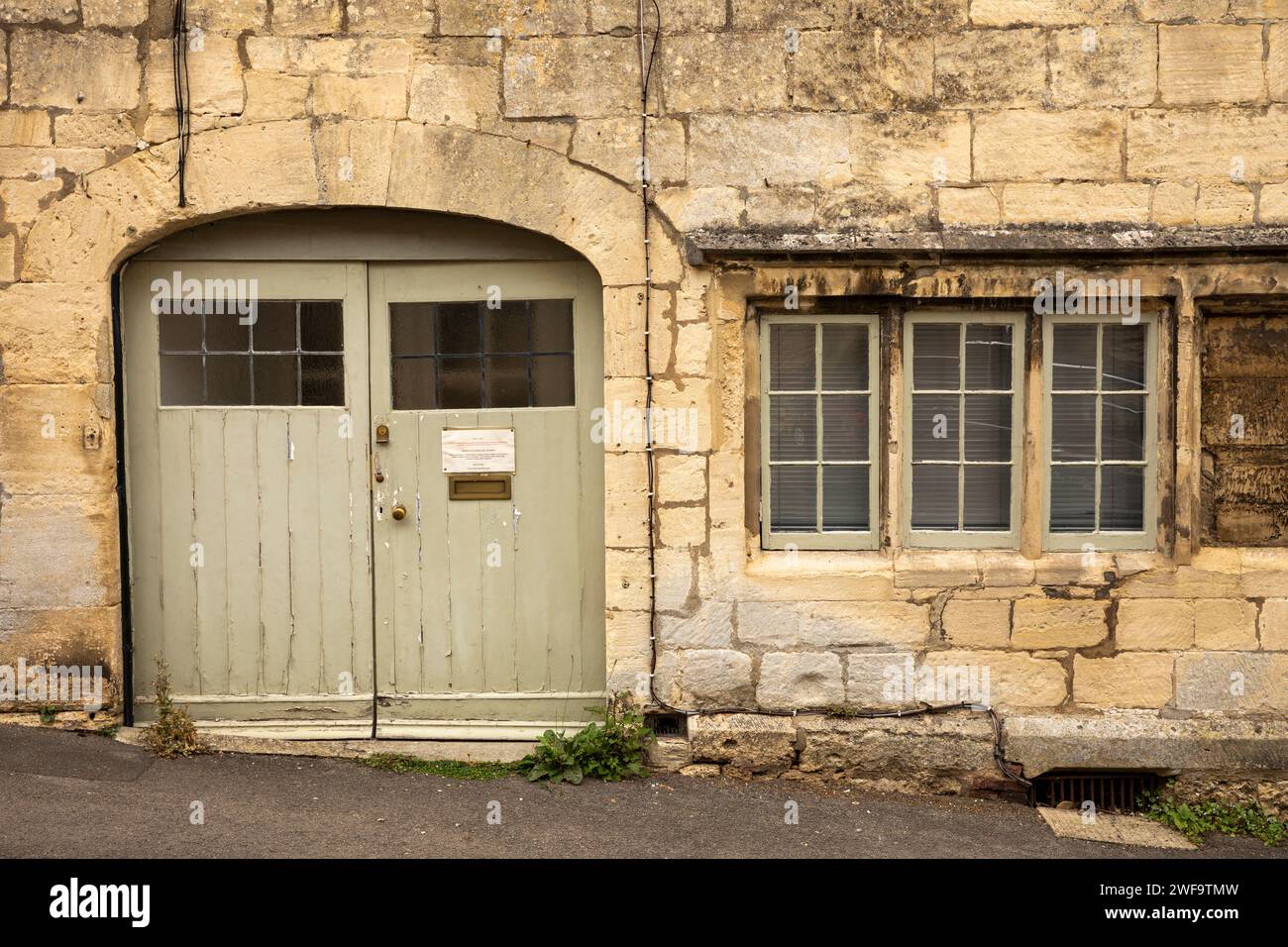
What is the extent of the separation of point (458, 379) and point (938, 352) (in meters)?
2.22

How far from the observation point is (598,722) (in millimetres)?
5621

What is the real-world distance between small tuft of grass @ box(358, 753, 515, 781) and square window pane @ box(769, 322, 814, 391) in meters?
2.12

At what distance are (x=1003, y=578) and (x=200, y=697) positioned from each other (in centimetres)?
375

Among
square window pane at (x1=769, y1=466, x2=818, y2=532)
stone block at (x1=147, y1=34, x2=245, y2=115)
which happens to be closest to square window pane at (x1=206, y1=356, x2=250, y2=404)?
stone block at (x1=147, y1=34, x2=245, y2=115)

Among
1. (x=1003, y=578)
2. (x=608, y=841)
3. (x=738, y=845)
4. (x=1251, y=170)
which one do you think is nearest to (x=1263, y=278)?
(x=1251, y=170)

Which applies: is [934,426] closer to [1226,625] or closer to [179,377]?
[1226,625]

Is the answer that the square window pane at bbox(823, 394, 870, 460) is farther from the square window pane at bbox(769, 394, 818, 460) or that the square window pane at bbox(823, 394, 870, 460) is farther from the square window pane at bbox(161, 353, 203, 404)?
the square window pane at bbox(161, 353, 203, 404)

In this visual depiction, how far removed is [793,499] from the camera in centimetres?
553

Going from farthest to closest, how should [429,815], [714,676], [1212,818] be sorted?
[714,676] → [1212,818] → [429,815]

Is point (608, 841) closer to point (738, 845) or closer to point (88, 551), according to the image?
point (738, 845)

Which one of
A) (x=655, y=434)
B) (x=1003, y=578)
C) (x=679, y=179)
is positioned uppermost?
(x=679, y=179)

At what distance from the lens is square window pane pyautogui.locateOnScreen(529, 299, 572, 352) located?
558cm

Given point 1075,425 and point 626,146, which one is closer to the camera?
point 626,146

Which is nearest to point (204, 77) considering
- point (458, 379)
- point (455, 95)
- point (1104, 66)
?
point (455, 95)
